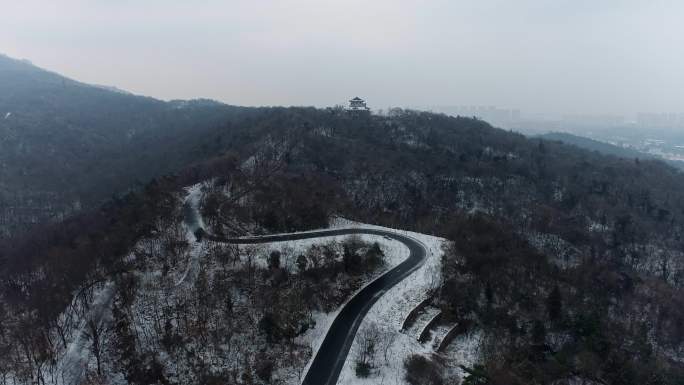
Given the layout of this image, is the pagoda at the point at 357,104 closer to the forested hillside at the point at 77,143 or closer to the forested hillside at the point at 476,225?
the forested hillside at the point at 476,225

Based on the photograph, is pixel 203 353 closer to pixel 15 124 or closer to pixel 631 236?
pixel 631 236

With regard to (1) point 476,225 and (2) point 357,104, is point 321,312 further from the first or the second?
(2) point 357,104

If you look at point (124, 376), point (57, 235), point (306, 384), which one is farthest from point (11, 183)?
point (306, 384)

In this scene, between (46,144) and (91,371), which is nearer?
(91,371)

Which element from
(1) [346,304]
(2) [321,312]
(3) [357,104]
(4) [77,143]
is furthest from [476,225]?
(4) [77,143]

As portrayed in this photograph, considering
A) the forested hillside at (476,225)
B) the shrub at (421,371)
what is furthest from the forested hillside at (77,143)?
the shrub at (421,371)

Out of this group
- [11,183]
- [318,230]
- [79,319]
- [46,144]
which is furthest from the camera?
[46,144]
